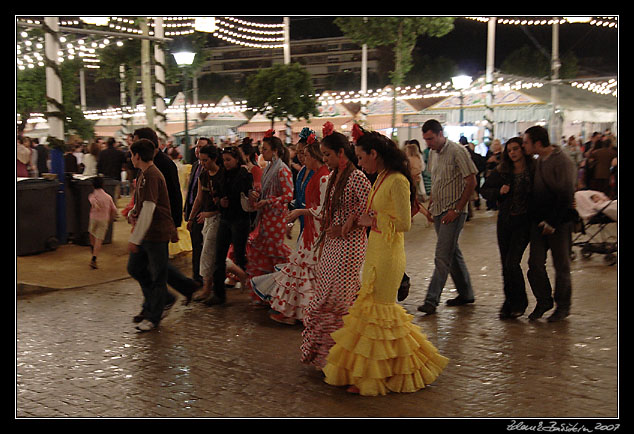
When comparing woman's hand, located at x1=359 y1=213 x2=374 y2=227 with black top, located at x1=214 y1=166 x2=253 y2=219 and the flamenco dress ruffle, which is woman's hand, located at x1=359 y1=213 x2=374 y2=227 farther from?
black top, located at x1=214 y1=166 x2=253 y2=219

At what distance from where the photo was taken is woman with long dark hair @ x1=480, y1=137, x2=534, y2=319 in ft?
21.0

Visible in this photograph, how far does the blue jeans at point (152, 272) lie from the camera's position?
6.18 metres

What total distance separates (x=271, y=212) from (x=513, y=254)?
8.73 ft

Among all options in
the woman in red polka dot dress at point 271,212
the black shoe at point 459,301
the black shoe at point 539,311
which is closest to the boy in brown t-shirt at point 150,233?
the woman in red polka dot dress at point 271,212

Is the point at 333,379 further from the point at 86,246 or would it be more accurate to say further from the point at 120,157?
the point at 120,157

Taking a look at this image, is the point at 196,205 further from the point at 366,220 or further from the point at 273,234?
the point at 366,220

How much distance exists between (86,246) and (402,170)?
7.36 m

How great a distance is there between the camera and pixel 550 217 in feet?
20.3

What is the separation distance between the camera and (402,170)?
4633mm

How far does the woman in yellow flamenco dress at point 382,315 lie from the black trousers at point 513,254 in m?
2.17

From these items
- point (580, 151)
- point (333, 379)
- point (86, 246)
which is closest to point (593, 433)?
point (333, 379)

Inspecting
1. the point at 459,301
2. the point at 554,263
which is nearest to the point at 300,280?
the point at 459,301

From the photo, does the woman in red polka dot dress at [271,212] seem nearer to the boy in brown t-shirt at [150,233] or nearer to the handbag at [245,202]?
the handbag at [245,202]

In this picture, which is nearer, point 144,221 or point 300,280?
point 144,221
